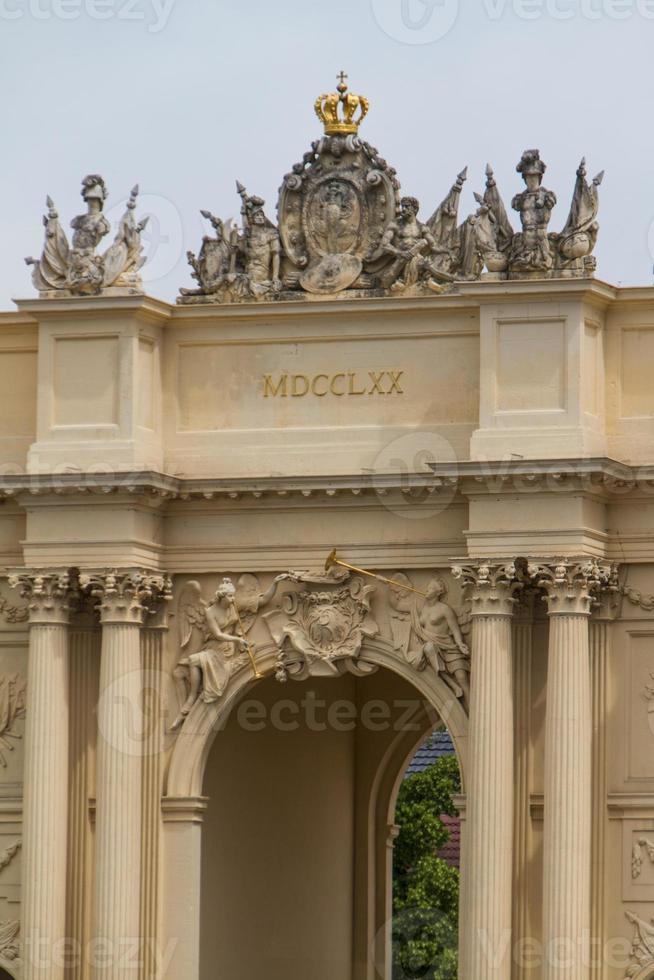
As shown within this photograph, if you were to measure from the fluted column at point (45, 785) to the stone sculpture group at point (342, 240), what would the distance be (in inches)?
146

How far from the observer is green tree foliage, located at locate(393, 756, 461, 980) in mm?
69188

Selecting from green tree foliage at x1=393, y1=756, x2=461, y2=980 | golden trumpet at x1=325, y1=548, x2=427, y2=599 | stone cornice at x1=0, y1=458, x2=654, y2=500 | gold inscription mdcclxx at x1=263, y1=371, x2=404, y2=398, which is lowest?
green tree foliage at x1=393, y1=756, x2=461, y2=980

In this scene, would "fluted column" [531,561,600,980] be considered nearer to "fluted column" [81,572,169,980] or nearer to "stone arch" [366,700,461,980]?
"fluted column" [81,572,169,980]

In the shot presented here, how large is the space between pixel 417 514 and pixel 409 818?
32.6 metres

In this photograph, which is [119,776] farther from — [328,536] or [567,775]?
[567,775]

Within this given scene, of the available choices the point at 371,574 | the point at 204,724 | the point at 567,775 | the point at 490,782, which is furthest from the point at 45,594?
the point at 567,775

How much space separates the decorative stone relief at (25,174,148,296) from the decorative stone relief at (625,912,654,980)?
9.15m

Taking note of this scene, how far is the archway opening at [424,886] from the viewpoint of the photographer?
6919cm

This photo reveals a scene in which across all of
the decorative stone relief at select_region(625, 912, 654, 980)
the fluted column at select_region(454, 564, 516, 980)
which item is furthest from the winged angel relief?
the decorative stone relief at select_region(625, 912, 654, 980)

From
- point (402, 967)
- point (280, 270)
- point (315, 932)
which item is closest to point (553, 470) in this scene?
point (280, 270)

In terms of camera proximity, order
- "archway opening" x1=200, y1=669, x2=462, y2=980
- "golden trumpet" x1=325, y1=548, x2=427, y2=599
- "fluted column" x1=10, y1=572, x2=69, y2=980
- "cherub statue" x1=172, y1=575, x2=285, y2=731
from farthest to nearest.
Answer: "archway opening" x1=200, y1=669, x2=462, y2=980, "cherub statue" x1=172, y1=575, x2=285, y2=731, "fluted column" x1=10, y1=572, x2=69, y2=980, "golden trumpet" x1=325, y1=548, x2=427, y2=599

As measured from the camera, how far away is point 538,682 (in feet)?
128

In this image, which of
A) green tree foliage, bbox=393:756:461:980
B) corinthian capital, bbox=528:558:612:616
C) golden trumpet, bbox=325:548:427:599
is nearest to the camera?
corinthian capital, bbox=528:558:612:616

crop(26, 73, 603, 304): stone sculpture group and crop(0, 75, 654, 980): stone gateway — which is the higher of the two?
crop(26, 73, 603, 304): stone sculpture group
